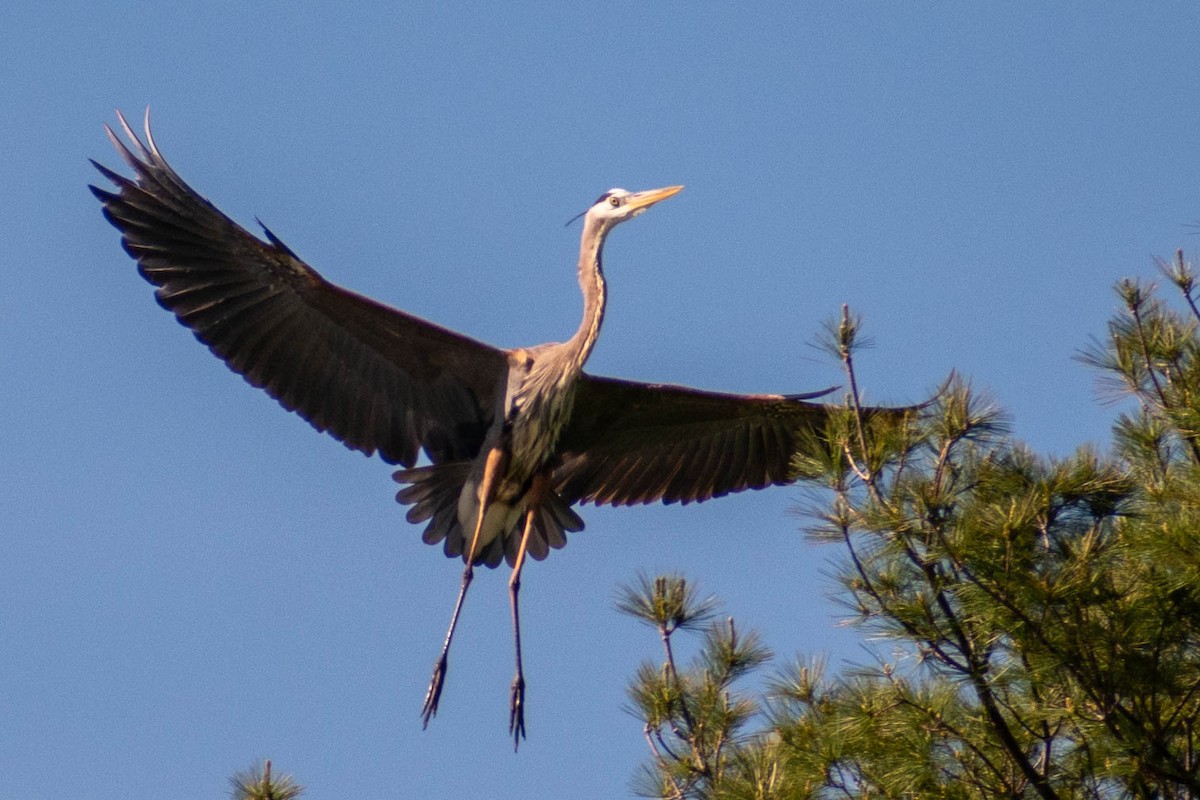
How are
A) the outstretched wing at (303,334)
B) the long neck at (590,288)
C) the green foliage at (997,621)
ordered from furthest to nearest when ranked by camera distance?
1. the long neck at (590,288)
2. the outstretched wing at (303,334)
3. the green foliage at (997,621)

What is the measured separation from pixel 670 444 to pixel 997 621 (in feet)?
11.6

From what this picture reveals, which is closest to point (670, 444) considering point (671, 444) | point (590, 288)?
point (671, 444)

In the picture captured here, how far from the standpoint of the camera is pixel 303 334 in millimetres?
7938

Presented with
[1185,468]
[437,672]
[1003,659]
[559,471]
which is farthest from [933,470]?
[559,471]

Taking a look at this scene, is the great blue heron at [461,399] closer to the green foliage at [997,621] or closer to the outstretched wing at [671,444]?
the outstretched wing at [671,444]

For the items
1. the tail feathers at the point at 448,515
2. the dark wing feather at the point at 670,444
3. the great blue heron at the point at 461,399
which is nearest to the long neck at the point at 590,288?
the great blue heron at the point at 461,399

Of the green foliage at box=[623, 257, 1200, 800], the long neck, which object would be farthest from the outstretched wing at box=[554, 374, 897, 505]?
the green foliage at box=[623, 257, 1200, 800]

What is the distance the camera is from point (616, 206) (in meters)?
8.61

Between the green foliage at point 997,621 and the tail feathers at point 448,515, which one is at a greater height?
the tail feathers at point 448,515

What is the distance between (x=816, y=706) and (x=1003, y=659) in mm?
804

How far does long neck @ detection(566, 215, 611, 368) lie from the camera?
27.0ft

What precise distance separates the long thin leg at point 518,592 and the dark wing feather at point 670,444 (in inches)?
12.3

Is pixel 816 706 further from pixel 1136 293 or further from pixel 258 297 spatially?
pixel 258 297

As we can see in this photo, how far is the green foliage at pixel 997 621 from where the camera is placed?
5496 millimetres
